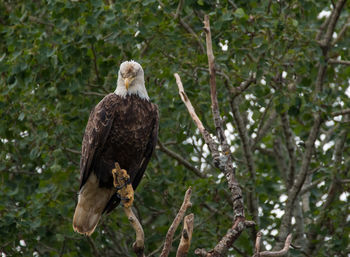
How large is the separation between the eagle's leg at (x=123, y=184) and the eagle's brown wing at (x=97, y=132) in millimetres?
257

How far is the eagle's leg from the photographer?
5383 millimetres

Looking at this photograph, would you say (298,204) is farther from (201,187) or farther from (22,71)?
(22,71)

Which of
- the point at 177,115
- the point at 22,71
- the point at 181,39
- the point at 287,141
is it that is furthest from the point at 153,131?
the point at 287,141

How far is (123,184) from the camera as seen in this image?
5.55 metres

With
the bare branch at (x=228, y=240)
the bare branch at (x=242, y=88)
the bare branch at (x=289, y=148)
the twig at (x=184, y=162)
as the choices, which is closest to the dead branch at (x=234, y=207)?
the bare branch at (x=228, y=240)

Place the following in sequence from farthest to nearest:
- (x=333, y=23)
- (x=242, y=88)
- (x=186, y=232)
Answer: (x=333, y=23) < (x=242, y=88) < (x=186, y=232)

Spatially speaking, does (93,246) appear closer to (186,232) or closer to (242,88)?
(242,88)

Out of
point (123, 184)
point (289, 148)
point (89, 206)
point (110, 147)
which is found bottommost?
point (89, 206)

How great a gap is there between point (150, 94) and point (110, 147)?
1.10 meters

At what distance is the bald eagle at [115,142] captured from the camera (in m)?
5.57

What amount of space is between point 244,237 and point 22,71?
2.82 meters

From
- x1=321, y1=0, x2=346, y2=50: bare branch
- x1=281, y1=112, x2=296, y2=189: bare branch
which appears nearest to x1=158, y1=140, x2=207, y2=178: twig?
x1=281, y1=112, x2=296, y2=189: bare branch

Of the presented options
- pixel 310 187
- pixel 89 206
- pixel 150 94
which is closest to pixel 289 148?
pixel 310 187

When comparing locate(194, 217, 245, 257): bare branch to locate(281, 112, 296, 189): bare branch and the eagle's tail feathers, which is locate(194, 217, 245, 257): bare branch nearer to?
the eagle's tail feathers
